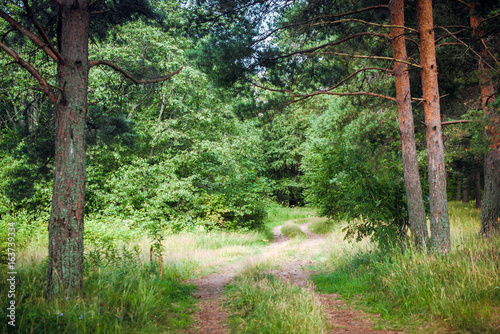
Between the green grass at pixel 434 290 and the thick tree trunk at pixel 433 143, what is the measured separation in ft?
1.79

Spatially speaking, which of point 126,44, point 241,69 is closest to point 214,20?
point 241,69

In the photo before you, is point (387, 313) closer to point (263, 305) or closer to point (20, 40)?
point (263, 305)

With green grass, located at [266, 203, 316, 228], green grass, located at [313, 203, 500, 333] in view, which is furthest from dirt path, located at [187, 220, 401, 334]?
green grass, located at [266, 203, 316, 228]

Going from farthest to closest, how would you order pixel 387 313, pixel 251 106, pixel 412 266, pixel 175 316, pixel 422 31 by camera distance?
pixel 251 106 < pixel 422 31 < pixel 412 266 < pixel 175 316 < pixel 387 313

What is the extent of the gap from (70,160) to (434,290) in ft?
17.9

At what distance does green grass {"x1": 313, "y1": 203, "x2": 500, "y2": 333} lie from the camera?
359 cm

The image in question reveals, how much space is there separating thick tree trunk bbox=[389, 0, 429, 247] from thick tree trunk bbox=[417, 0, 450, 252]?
0.21 meters

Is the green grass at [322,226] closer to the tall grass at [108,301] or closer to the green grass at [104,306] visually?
the tall grass at [108,301]

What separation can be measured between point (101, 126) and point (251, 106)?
3959 mm

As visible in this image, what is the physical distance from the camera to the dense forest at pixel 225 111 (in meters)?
4.43

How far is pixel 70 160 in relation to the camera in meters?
4.22

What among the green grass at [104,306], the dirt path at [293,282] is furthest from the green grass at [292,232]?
the green grass at [104,306]

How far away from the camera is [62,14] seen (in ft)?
14.6

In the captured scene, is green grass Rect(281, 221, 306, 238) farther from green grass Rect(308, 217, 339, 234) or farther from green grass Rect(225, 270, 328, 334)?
green grass Rect(225, 270, 328, 334)
